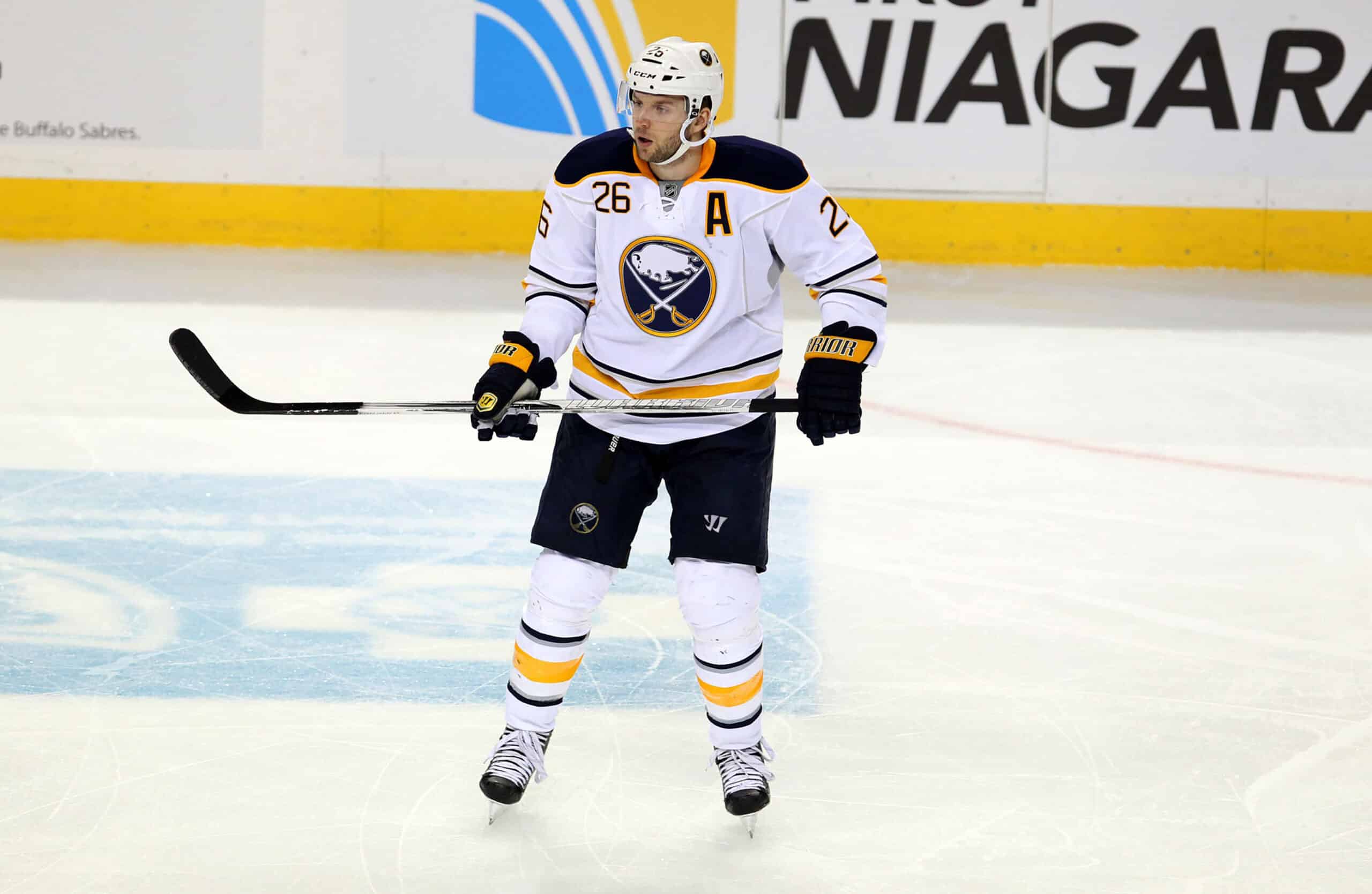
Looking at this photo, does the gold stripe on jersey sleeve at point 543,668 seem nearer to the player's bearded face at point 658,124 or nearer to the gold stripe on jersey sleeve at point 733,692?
the gold stripe on jersey sleeve at point 733,692

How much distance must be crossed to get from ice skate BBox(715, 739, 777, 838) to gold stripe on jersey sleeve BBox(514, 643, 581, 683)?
24 centimetres

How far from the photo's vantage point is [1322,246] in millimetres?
8148

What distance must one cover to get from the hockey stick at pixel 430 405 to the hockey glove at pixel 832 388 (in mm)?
26

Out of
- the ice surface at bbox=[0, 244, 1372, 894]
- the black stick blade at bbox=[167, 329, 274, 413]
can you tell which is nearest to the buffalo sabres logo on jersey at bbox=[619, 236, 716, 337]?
the black stick blade at bbox=[167, 329, 274, 413]

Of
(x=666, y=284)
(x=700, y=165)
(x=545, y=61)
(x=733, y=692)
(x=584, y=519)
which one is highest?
(x=545, y=61)

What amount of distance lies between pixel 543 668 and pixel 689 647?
67cm

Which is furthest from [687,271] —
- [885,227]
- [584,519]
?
[885,227]

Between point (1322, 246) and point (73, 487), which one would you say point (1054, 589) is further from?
point (1322, 246)

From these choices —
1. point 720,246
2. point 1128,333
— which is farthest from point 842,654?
point 1128,333

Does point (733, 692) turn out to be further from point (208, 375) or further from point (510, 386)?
point (208, 375)

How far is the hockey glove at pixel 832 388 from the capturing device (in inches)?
84.5

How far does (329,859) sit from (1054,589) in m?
1.73

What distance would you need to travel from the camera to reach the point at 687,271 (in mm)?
2195

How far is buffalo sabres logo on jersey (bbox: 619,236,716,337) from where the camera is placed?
2.19 metres
